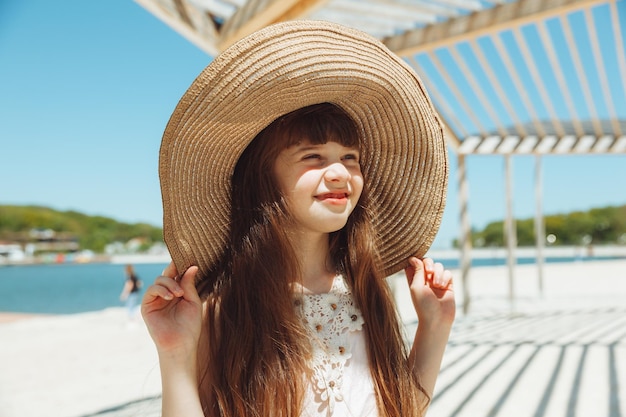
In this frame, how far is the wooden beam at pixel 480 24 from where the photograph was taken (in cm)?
→ 400

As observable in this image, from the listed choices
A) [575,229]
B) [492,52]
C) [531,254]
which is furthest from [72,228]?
[492,52]

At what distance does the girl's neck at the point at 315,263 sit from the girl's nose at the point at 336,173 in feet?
0.62

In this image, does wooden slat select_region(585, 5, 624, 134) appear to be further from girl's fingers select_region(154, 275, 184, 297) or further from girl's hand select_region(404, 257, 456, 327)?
girl's fingers select_region(154, 275, 184, 297)

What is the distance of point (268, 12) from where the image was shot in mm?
2865

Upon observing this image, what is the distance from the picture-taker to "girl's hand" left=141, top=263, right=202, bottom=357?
1050mm

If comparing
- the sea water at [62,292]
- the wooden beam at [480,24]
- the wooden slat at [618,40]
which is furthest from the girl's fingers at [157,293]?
the sea water at [62,292]

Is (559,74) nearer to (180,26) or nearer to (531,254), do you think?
(180,26)

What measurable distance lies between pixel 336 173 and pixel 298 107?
161 mm

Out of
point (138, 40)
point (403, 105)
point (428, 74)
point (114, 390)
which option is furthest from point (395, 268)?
point (138, 40)

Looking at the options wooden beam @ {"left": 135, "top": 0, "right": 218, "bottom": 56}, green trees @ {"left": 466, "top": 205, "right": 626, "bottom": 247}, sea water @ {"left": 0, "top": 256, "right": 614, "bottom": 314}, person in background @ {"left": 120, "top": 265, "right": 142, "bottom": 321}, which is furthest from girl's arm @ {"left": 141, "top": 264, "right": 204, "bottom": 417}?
green trees @ {"left": 466, "top": 205, "right": 626, "bottom": 247}

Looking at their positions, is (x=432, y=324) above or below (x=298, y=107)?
below

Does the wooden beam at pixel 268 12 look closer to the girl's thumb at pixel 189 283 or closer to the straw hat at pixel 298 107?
the straw hat at pixel 298 107

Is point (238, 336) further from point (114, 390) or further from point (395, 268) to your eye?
point (114, 390)

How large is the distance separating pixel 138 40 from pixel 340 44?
90.4 metres
